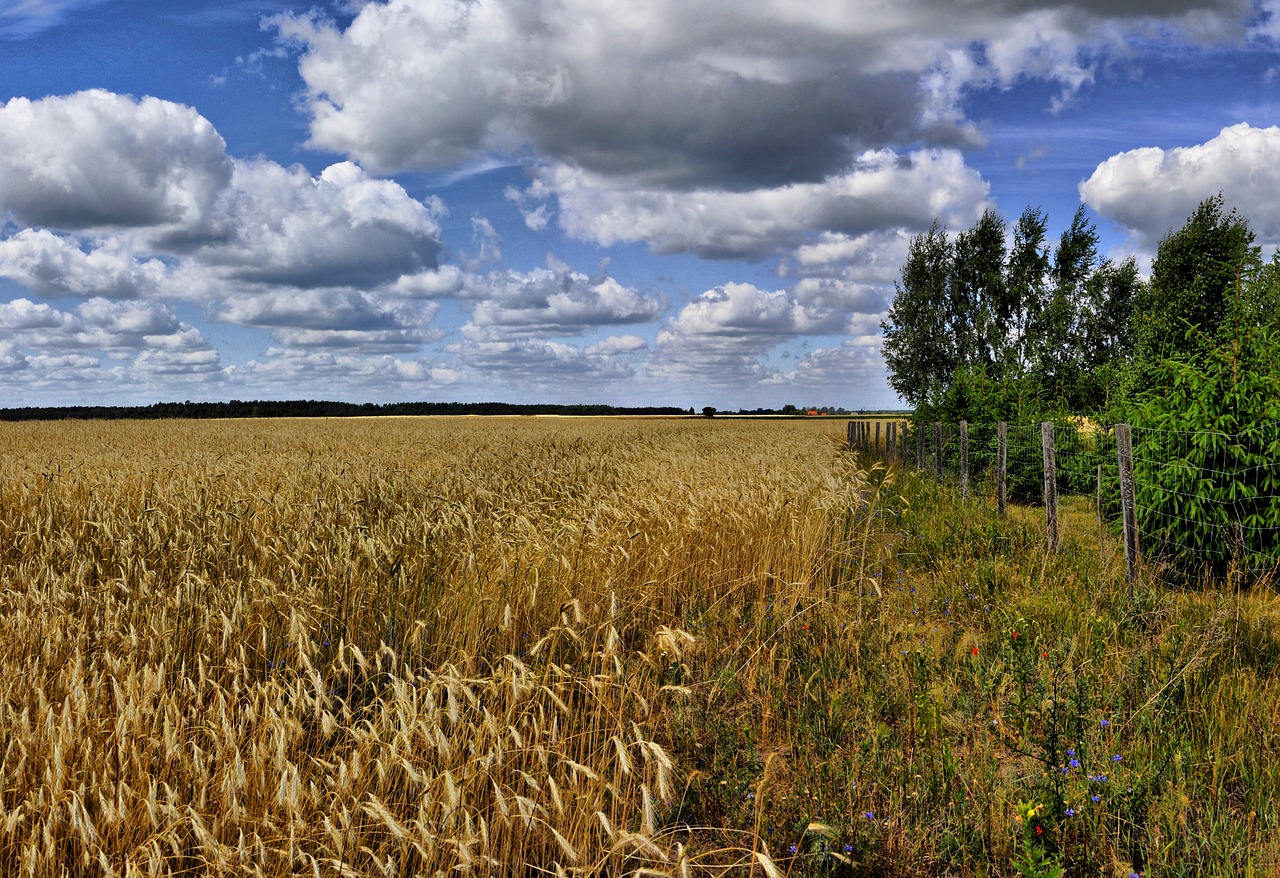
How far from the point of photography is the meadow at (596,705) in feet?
7.93

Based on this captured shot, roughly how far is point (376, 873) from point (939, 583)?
5.86 m

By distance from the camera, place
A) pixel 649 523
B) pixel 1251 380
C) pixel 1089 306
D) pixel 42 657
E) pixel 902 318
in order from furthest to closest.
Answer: pixel 902 318 < pixel 1089 306 < pixel 1251 380 < pixel 649 523 < pixel 42 657

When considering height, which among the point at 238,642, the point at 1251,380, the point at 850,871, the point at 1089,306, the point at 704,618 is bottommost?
the point at 850,871

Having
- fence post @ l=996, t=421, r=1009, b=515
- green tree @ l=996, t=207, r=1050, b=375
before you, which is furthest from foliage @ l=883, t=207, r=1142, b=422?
fence post @ l=996, t=421, r=1009, b=515

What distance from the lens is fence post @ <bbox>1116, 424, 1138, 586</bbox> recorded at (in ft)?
22.4

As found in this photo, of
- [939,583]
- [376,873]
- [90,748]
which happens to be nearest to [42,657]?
[90,748]

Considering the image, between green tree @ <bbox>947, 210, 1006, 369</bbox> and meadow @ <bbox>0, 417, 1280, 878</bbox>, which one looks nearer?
meadow @ <bbox>0, 417, 1280, 878</bbox>

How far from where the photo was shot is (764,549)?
6.67 metres

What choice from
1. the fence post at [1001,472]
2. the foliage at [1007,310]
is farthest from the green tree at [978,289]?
the fence post at [1001,472]

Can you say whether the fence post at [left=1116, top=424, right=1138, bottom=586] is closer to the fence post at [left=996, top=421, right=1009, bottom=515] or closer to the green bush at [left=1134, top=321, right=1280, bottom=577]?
the green bush at [left=1134, top=321, right=1280, bottom=577]

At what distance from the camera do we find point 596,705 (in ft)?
10.7

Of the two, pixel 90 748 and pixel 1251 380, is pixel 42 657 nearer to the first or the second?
pixel 90 748

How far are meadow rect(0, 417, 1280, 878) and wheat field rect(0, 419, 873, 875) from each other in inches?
1.0

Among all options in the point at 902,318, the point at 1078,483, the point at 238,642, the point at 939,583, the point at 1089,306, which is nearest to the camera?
the point at 238,642
